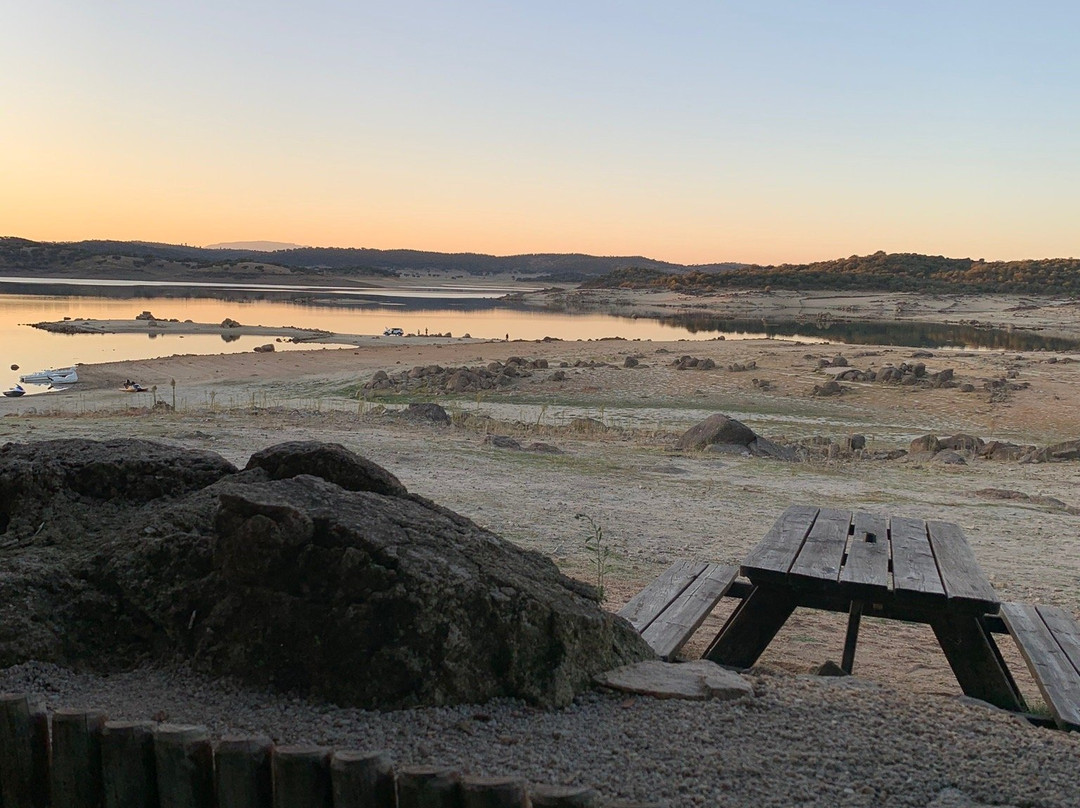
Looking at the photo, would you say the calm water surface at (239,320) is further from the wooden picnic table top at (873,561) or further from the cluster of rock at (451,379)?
the wooden picnic table top at (873,561)

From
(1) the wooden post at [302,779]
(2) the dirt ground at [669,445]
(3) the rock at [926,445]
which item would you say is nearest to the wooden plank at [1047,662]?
(2) the dirt ground at [669,445]

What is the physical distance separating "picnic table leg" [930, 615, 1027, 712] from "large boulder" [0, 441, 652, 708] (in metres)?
1.62

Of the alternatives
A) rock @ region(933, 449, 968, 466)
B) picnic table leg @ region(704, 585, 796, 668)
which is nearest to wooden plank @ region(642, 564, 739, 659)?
picnic table leg @ region(704, 585, 796, 668)

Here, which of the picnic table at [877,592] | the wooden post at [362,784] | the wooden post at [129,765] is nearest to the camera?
the wooden post at [362,784]

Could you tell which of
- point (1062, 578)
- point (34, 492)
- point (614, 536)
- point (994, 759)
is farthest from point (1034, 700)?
point (34, 492)

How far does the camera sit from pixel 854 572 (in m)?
4.82

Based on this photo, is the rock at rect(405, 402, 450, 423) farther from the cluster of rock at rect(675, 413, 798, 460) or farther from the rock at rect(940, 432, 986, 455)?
the rock at rect(940, 432, 986, 455)

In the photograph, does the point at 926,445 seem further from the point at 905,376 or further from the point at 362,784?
the point at 362,784

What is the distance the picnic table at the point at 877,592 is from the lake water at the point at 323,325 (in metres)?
24.0

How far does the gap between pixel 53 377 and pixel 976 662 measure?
25.6 metres

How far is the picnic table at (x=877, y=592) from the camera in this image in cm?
453

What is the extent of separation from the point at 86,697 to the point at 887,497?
9137mm

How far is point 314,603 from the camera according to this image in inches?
135

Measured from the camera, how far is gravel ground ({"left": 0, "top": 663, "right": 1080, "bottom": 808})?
2.90m
